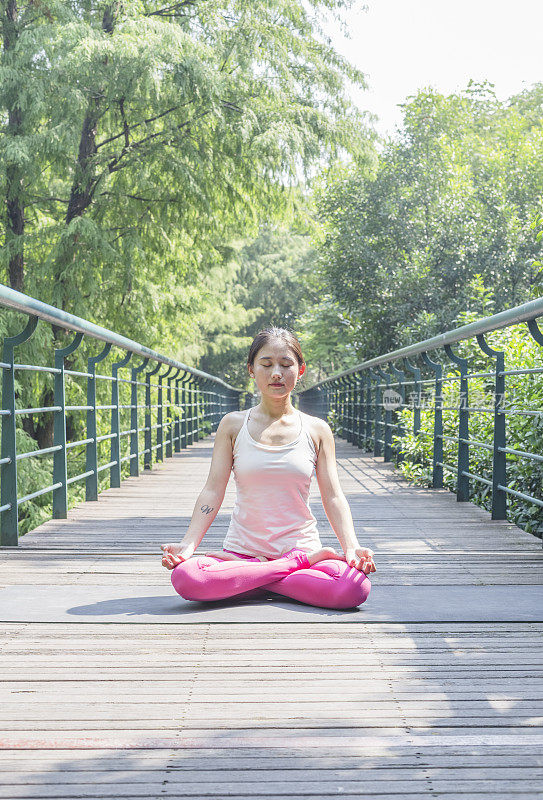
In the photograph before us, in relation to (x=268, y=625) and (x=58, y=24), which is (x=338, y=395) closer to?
(x=58, y=24)

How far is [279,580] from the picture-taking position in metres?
3.03

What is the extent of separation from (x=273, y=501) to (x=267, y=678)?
3.25 feet

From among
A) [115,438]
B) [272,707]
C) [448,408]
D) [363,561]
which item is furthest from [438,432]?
[272,707]

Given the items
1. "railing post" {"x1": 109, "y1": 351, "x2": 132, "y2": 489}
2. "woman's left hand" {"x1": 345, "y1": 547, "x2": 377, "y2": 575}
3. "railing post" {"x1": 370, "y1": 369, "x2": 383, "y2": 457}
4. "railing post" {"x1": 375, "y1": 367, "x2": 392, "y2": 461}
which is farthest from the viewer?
"railing post" {"x1": 370, "y1": 369, "x2": 383, "y2": 457}

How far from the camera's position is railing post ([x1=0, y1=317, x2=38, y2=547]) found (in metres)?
4.05

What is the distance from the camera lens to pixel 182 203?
12.2m

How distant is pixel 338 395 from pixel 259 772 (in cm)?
1462

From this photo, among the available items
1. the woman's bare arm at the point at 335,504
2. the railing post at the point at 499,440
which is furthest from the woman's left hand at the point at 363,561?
the railing post at the point at 499,440

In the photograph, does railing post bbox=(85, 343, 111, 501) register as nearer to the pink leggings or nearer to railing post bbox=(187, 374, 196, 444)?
the pink leggings

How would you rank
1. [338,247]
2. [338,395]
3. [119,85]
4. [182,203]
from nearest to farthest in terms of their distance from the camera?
1. [119,85]
2. [182,203]
3. [338,395]
4. [338,247]

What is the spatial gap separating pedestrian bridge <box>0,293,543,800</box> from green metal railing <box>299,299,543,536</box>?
1.96ft

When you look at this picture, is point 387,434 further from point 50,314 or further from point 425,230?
point 425,230

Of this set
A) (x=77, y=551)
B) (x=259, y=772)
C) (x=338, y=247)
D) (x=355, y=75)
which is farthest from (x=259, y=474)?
(x=338, y=247)

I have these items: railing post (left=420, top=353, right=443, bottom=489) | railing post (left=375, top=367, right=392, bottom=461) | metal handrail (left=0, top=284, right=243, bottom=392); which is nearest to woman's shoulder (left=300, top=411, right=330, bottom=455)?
metal handrail (left=0, top=284, right=243, bottom=392)
